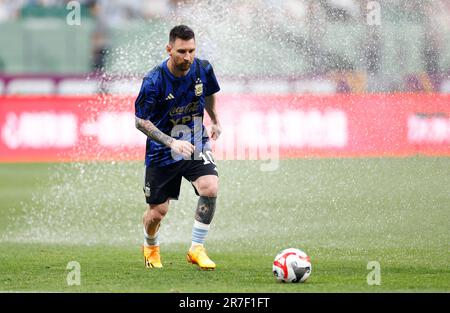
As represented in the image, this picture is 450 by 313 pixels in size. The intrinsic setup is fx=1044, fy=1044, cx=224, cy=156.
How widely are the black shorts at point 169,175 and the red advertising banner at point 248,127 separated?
Answer: 146 inches

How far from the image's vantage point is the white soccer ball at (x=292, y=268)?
7.85 meters

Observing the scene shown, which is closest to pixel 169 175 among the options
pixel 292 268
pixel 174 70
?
pixel 174 70

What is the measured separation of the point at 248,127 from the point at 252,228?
13.2 ft

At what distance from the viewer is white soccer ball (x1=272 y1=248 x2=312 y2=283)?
25.8 feet

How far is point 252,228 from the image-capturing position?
11891 mm

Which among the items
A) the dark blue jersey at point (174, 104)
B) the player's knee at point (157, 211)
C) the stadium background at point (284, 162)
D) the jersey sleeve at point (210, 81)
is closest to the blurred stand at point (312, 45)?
the stadium background at point (284, 162)

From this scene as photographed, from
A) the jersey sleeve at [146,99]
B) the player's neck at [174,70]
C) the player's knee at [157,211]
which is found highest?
the player's neck at [174,70]

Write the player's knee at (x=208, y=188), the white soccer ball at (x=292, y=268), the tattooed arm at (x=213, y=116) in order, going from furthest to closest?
the tattooed arm at (x=213, y=116)
the player's knee at (x=208, y=188)
the white soccer ball at (x=292, y=268)

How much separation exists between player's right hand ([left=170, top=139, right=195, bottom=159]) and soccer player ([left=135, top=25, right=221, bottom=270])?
0.18 metres

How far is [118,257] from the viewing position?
9891mm

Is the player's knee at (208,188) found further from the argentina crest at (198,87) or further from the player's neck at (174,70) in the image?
the player's neck at (174,70)

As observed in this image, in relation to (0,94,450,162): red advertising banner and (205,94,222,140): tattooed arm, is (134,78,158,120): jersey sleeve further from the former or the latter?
(0,94,450,162): red advertising banner

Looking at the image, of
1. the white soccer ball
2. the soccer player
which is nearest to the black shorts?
the soccer player

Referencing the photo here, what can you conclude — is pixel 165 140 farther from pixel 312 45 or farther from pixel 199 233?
pixel 312 45
